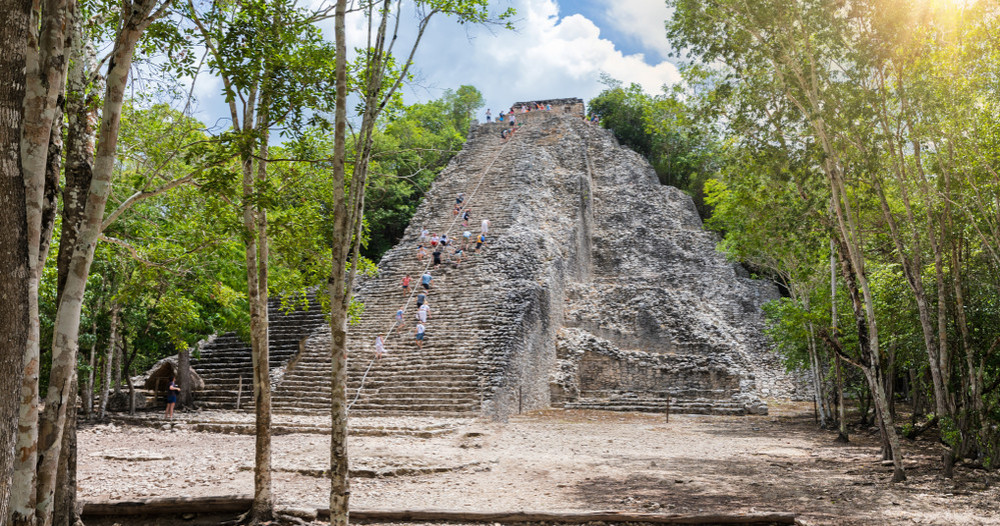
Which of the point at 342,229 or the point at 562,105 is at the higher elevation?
the point at 562,105

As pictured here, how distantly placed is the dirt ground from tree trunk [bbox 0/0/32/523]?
422 centimetres

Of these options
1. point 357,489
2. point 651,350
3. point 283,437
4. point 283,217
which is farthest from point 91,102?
point 651,350

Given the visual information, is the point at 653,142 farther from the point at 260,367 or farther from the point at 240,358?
the point at 260,367

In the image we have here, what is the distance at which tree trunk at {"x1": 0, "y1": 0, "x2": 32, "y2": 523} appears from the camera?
284cm

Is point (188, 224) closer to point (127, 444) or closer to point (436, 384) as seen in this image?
point (127, 444)

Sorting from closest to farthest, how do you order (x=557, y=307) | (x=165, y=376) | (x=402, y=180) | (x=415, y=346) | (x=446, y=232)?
(x=415, y=346), (x=165, y=376), (x=557, y=307), (x=446, y=232), (x=402, y=180)

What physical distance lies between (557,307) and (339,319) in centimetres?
1844

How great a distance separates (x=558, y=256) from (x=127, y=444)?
15.8 m

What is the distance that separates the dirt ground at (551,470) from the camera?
7.00 meters

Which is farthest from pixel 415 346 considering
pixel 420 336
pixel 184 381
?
pixel 184 381

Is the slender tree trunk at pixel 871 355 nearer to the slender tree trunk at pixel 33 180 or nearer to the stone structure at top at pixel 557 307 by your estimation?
the stone structure at top at pixel 557 307

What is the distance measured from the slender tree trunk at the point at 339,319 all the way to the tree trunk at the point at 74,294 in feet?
4.53

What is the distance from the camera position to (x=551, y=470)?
→ 934cm

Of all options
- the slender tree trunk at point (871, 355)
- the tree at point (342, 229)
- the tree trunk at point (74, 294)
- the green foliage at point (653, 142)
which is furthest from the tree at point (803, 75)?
the green foliage at point (653, 142)
